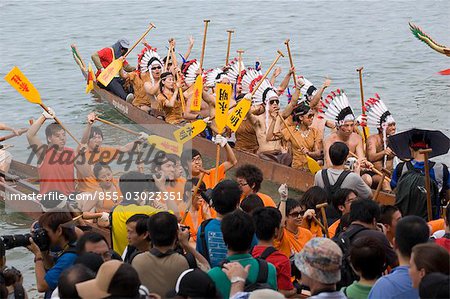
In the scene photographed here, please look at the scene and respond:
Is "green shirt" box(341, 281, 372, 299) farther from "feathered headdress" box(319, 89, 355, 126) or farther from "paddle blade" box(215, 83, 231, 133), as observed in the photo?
"feathered headdress" box(319, 89, 355, 126)

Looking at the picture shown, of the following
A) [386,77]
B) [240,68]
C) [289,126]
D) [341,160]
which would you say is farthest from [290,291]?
[386,77]

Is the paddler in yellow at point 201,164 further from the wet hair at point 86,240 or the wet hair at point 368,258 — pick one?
the wet hair at point 368,258

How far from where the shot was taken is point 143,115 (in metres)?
13.3

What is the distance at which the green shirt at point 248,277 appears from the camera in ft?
16.0

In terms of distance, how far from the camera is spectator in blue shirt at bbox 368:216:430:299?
4.62 m

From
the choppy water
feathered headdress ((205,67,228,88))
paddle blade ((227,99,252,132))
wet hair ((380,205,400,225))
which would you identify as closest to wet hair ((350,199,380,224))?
wet hair ((380,205,400,225))

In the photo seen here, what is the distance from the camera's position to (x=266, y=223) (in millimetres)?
5422

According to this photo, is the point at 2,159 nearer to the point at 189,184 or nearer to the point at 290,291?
the point at 189,184

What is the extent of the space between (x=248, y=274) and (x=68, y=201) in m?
3.79

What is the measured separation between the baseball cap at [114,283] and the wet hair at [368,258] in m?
1.15

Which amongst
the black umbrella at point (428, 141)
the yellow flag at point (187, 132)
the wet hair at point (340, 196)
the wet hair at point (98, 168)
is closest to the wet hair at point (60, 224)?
the wet hair at point (340, 196)

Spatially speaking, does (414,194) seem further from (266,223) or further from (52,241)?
(52,241)

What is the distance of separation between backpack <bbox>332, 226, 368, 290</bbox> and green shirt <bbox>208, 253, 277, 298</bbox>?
0.41 metres

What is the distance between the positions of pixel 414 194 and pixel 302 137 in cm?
314
